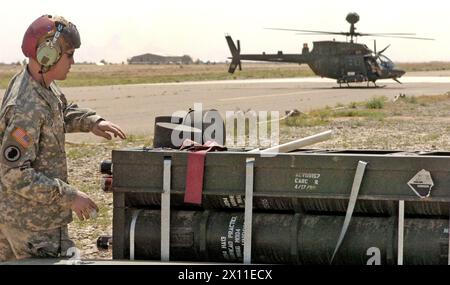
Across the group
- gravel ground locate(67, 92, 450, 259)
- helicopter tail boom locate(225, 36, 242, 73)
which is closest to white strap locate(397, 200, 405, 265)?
→ gravel ground locate(67, 92, 450, 259)

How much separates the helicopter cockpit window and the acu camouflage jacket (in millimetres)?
47060

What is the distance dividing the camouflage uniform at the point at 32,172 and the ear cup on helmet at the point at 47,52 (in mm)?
150

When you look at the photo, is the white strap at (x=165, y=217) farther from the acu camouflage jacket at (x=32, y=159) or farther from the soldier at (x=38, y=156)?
the acu camouflage jacket at (x=32, y=159)

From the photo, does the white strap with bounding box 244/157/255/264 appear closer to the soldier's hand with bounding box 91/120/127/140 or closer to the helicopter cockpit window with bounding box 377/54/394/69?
the soldier's hand with bounding box 91/120/127/140

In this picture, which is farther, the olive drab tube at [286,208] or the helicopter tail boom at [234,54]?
the helicopter tail boom at [234,54]

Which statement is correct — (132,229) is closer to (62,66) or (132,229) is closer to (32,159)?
(32,159)

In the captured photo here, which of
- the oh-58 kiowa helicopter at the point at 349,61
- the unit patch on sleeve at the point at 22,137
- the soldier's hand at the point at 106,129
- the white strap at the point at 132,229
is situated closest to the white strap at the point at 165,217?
the white strap at the point at 132,229

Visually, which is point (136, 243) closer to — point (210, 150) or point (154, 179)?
point (154, 179)

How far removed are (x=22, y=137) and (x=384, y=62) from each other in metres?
48.0

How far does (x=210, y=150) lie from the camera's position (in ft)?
14.6

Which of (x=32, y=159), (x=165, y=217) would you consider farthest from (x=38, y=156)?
(x=165, y=217)

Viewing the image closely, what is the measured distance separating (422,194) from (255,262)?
100cm

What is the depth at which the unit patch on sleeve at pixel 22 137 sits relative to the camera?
13.7ft

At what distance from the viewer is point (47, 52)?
4.30 m
